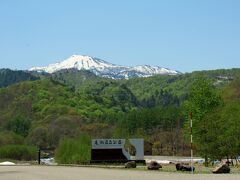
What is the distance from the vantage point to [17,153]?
118 m

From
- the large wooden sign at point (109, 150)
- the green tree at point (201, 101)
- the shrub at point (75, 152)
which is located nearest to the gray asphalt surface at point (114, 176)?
the green tree at point (201, 101)

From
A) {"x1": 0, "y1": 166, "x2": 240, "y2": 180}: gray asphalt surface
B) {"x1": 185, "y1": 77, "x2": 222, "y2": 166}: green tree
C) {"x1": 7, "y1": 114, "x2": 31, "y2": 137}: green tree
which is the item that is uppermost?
{"x1": 7, "y1": 114, "x2": 31, "y2": 137}: green tree

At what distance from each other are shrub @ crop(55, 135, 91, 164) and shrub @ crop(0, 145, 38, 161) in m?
40.8

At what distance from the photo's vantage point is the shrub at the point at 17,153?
117 metres

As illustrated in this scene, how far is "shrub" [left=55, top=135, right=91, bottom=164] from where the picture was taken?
2741 inches

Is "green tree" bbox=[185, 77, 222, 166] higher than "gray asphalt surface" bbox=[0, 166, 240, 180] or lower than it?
higher

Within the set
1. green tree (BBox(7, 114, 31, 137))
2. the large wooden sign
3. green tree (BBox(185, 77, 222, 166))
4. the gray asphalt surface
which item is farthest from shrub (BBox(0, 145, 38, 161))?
the gray asphalt surface

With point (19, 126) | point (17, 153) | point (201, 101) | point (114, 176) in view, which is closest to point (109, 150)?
point (201, 101)

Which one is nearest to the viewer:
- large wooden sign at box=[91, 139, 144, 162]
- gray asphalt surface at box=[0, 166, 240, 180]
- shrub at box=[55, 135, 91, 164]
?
gray asphalt surface at box=[0, 166, 240, 180]

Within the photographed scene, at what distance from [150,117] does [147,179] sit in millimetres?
137390

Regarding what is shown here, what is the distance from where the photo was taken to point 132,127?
165m

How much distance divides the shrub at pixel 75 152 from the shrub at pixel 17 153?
Result: 40808 mm

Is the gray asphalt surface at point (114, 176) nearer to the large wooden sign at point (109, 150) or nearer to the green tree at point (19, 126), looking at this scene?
the large wooden sign at point (109, 150)

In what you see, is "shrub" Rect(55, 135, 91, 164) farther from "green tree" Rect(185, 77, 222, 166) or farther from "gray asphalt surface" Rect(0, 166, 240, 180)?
"gray asphalt surface" Rect(0, 166, 240, 180)
